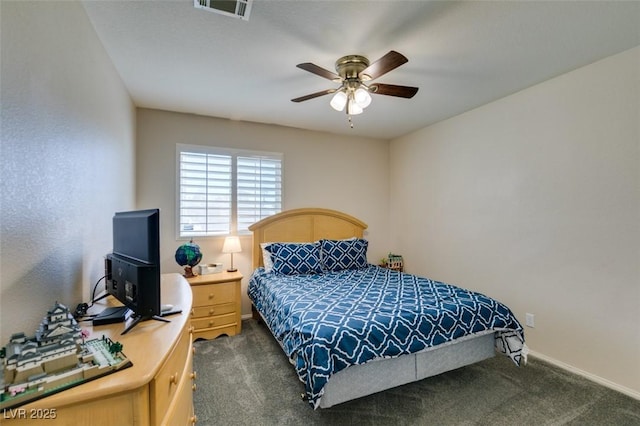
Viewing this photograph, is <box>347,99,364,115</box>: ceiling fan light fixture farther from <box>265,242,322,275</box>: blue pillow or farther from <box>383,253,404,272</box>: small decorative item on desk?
<box>383,253,404,272</box>: small decorative item on desk

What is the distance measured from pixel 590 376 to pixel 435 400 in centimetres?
141

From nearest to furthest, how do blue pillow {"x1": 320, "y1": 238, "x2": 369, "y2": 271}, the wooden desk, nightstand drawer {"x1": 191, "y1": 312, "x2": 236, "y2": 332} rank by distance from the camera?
the wooden desk
nightstand drawer {"x1": 191, "y1": 312, "x2": 236, "y2": 332}
blue pillow {"x1": 320, "y1": 238, "x2": 369, "y2": 271}

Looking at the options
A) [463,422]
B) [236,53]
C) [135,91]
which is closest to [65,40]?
[236,53]

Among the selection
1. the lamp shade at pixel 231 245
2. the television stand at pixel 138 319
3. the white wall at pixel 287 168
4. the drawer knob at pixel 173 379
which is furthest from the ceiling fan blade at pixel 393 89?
the lamp shade at pixel 231 245

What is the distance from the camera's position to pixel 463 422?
1.88m

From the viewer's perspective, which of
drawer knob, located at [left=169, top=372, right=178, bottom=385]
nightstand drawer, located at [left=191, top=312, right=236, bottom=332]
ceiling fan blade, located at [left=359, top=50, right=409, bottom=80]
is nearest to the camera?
drawer knob, located at [left=169, top=372, right=178, bottom=385]

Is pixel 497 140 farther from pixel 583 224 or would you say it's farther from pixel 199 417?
pixel 199 417

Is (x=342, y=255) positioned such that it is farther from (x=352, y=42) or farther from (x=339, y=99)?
(x=352, y=42)

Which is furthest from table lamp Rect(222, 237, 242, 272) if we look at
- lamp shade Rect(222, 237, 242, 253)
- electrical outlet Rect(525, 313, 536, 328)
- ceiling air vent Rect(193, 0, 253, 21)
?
electrical outlet Rect(525, 313, 536, 328)

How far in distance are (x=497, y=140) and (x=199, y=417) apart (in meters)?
3.68

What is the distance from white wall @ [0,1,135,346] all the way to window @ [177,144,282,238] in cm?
139

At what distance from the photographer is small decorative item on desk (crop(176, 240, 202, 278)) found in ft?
10.4

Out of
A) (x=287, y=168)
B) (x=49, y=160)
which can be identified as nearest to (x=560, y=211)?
(x=287, y=168)

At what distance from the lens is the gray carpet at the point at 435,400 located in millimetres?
1906
